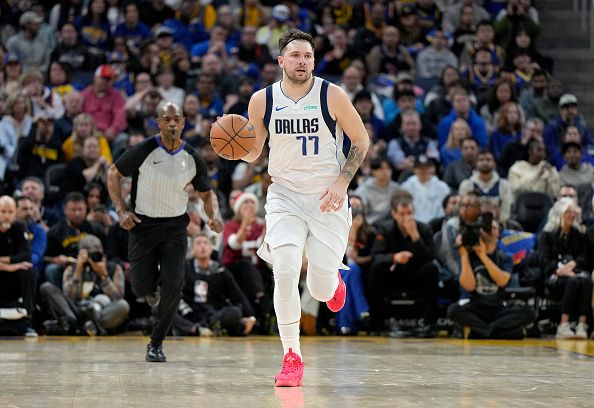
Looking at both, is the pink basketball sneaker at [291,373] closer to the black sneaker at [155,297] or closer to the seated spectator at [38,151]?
the black sneaker at [155,297]

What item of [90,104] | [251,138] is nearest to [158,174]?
[251,138]

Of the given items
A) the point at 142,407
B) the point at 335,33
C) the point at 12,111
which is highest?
the point at 335,33

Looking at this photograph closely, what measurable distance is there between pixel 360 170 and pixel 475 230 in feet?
10.3

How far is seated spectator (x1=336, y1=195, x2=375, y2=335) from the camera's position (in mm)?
14172

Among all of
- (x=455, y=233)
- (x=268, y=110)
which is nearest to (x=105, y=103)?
(x=455, y=233)

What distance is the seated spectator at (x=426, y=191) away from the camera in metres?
15.6

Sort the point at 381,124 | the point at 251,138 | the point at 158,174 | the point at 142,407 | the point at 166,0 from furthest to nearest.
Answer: the point at 166,0 → the point at 381,124 → the point at 158,174 → the point at 251,138 → the point at 142,407

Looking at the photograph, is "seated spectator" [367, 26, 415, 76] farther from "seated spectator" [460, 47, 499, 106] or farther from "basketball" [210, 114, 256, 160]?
"basketball" [210, 114, 256, 160]

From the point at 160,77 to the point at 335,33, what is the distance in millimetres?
3089

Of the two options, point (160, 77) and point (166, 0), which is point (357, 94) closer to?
point (160, 77)

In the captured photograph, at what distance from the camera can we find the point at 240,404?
668cm

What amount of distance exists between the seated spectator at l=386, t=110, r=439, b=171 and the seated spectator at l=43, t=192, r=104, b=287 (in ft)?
15.2

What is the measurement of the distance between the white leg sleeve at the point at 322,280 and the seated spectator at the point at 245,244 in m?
6.29

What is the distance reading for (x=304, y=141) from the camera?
7.98 meters
